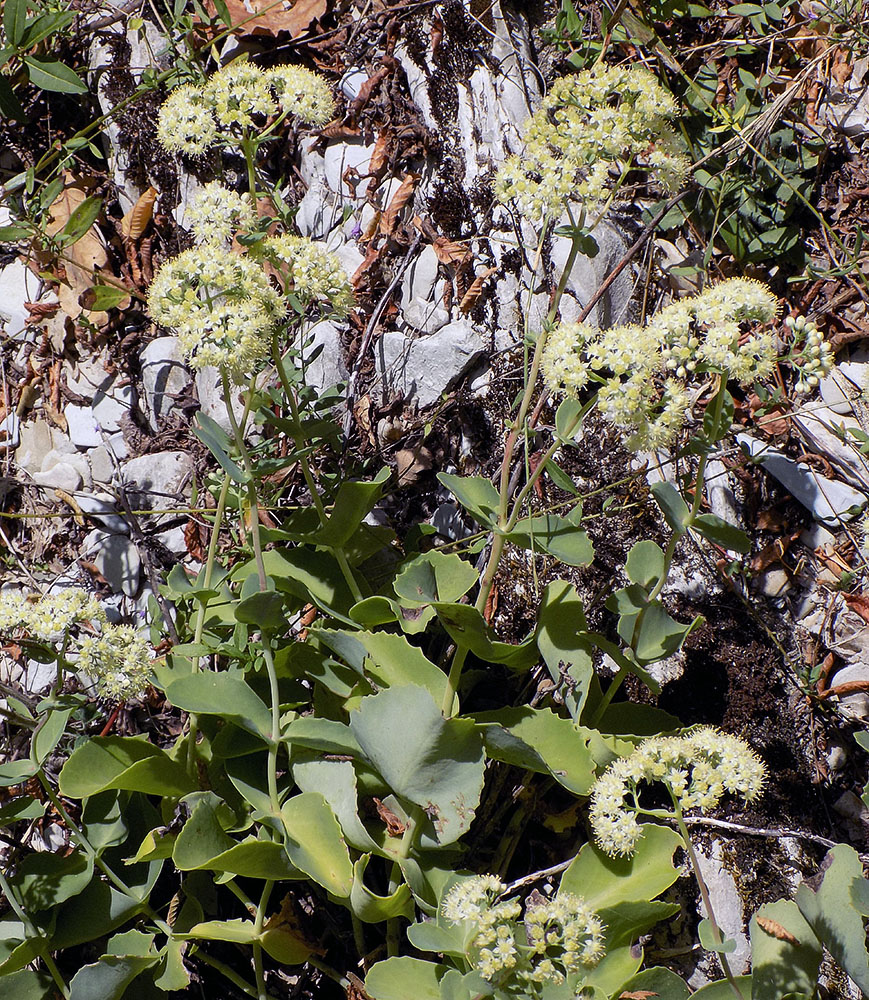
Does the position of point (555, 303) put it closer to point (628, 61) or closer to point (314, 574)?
point (314, 574)

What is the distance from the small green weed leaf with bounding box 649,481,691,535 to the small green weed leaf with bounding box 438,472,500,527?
A: 0.45 m

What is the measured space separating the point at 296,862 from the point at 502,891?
49cm

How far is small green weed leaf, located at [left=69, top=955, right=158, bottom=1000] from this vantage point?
2096mm

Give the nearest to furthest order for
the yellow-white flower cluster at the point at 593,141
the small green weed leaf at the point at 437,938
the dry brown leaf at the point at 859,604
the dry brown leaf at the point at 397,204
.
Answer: the small green weed leaf at the point at 437,938, the yellow-white flower cluster at the point at 593,141, the dry brown leaf at the point at 859,604, the dry brown leaf at the point at 397,204

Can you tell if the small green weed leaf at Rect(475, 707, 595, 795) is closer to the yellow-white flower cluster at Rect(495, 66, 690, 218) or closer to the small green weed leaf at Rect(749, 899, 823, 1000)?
the small green weed leaf at Rect(749, 899, 823, 1000)

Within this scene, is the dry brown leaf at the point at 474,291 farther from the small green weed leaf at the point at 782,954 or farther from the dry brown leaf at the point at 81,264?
the small green weed leaf at the point at 782,954

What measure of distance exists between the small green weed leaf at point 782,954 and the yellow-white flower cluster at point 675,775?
45 cm

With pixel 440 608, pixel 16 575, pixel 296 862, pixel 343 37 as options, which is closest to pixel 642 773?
pixel 440 608

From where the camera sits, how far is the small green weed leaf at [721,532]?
2111mm

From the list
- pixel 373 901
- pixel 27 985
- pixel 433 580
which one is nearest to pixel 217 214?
pixel 433 580

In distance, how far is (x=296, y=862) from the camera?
1947 mm

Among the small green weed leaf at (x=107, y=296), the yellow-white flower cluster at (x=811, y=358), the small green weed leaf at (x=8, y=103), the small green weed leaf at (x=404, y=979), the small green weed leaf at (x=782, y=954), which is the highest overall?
the small green weed leaf at (x=8, y=103)

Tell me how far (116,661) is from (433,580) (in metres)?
0.87

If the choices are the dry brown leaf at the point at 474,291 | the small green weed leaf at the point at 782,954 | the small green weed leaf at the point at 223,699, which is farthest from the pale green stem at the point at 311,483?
the small green weed leaf at the point at 782,954
